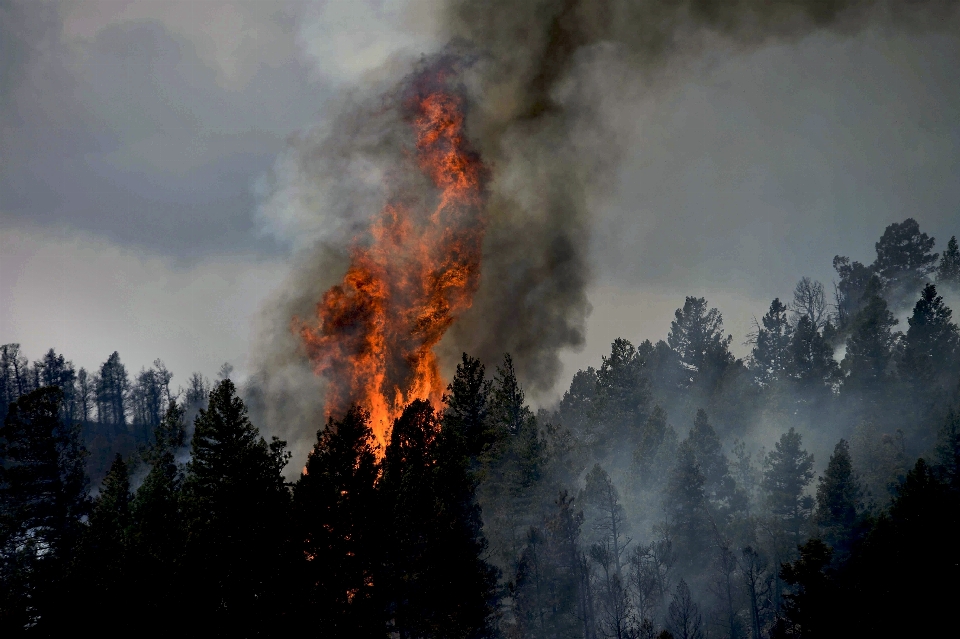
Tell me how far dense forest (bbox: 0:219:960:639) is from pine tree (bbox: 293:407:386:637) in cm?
8

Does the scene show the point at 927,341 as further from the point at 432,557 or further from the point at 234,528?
the point at 234,528

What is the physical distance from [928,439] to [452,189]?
156ft

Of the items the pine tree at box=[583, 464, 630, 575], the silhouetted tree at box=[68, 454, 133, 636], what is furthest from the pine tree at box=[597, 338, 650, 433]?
the silhouetted tree at box=[68, 454, 133, 636]

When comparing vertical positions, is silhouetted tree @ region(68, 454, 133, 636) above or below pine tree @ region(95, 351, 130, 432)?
below

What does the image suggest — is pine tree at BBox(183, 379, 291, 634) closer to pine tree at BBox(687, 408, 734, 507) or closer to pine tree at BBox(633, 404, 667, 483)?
pine tree at BBox(633, 404, 667, 483)

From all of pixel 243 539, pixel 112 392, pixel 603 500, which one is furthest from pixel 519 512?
pixel 112 392

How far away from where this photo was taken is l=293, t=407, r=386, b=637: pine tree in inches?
929

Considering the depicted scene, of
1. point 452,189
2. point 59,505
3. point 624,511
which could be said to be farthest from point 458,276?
point 59,505

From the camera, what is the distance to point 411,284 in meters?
55.9

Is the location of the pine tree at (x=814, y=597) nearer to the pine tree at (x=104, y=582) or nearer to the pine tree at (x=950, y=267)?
the pine tree at (x=104, y=582)

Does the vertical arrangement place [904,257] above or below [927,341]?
above

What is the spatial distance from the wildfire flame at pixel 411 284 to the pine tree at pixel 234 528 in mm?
27348

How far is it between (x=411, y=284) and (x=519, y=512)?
2283 cm

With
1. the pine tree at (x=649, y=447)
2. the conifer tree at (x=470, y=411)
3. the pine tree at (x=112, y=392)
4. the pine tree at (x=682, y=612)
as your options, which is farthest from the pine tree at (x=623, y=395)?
the pine tree at (x=112, y=392)
